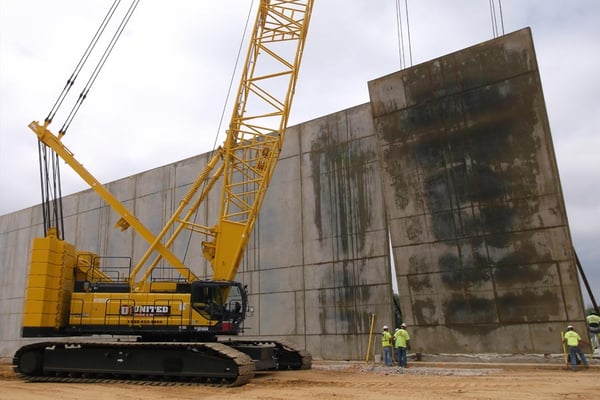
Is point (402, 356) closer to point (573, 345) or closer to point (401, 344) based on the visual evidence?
point (401, 344)

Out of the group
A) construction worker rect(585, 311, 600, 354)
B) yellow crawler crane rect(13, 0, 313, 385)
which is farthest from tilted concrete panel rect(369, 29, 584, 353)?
yellow crawler crane rect(13, 0, 313, 385)

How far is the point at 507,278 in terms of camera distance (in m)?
15.1

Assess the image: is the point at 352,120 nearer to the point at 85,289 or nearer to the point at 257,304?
the point at 257,304

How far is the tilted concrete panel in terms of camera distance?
14.7m

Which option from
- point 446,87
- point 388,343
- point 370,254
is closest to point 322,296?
point 370,254

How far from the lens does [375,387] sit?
10.1 m

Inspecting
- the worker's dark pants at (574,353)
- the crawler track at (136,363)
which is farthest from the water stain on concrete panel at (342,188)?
the crawler track at (136,363)

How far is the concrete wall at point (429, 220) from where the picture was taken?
14.9m

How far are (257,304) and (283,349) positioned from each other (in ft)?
19.8

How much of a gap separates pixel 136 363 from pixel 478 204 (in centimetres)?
1029

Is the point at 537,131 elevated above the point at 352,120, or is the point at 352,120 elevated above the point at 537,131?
the point at 352,120

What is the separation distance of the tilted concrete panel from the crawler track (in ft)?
23.5

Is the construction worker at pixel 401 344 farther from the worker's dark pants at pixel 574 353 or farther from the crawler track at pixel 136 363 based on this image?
the crawler track at pixel 136 363

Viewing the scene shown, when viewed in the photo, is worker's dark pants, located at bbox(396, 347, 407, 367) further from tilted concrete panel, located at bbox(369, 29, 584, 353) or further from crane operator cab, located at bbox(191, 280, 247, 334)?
crane operator cab, located at bbox(191, 280, 247, 334)
